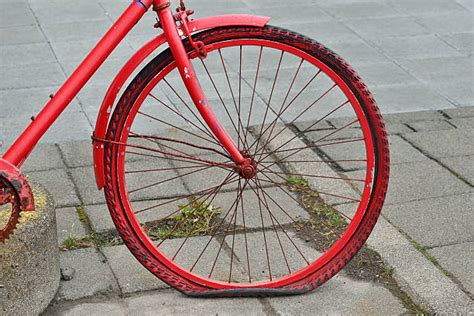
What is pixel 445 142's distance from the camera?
509 centimetres

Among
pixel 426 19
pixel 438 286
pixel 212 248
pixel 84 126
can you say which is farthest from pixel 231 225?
pixel 426 19

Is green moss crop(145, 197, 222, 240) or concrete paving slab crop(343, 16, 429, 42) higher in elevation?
concrete paving slab crop(343, 16, 429, 42)

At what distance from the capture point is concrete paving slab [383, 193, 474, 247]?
4078 mm

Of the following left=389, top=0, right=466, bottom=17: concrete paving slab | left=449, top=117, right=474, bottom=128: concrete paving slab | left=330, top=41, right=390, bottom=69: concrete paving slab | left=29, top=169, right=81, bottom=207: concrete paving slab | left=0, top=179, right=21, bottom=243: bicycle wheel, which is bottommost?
left=29, top=169, right=81, bottom=207: concrete paving slab

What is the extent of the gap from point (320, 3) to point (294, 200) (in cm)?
367

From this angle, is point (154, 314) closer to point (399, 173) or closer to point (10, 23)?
point (399, 173)

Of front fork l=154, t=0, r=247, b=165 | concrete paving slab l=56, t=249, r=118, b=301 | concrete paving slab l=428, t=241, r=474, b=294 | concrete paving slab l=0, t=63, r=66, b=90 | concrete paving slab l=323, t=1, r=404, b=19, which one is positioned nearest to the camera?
front fork l=154, t=0, r=247, b=165

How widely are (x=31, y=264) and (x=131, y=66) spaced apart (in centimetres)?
82

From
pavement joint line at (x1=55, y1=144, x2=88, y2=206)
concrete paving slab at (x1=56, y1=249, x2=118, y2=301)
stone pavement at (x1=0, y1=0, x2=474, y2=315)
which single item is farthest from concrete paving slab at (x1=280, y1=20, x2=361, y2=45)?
concrete paving slab at (x1=56, y1=249, x2=118, y2=301)

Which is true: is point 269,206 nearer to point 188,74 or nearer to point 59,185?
point 59,185

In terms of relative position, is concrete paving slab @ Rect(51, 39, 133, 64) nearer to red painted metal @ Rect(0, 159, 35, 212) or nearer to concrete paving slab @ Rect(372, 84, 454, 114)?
concrete paving slab @ Rect(372, 84, 454, 114)

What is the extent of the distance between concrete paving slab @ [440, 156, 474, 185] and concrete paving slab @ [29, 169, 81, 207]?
6.44 ft

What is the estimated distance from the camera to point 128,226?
138 inches

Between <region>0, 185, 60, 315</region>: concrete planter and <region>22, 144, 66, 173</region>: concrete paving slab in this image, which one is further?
<region>22, 144, 66, 173</region>: concrete paving slab
